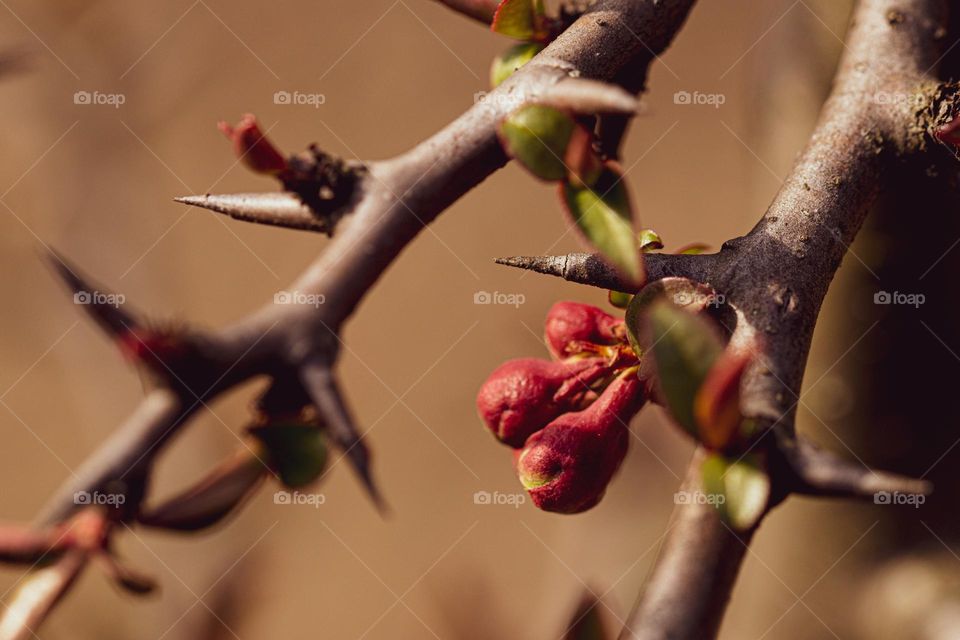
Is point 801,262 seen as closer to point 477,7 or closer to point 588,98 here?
point 588,98

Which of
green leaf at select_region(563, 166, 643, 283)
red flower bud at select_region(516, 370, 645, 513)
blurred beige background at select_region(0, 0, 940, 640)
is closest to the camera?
green leaf at select_region(563, 166, 643, 283)

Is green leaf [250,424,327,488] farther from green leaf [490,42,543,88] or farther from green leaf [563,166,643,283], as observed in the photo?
green leaf [490,42,543,88]

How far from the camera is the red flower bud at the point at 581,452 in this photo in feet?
1.65

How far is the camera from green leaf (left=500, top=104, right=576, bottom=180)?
37 centimetres

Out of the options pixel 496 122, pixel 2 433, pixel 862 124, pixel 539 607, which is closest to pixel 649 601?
pixel 496 122

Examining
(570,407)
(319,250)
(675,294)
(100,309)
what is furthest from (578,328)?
(319,250)

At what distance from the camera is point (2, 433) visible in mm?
2311

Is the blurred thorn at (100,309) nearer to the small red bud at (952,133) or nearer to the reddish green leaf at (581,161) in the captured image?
the reddish green leaf at (581,161)

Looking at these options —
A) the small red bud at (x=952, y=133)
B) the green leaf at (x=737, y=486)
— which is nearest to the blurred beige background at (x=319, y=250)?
the small red bud at (x=952, y=133)

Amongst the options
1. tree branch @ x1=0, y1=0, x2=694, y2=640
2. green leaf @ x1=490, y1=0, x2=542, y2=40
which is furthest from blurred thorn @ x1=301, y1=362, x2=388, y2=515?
green leaf @ x1=490, y1=0, x2=542, y2=40

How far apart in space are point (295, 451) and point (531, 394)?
0.22 m

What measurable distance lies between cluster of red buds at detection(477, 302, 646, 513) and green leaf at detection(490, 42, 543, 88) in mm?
189

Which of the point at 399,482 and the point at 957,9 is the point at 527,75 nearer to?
the point at 957,9

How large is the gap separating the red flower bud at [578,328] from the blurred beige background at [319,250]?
1.13 meters
